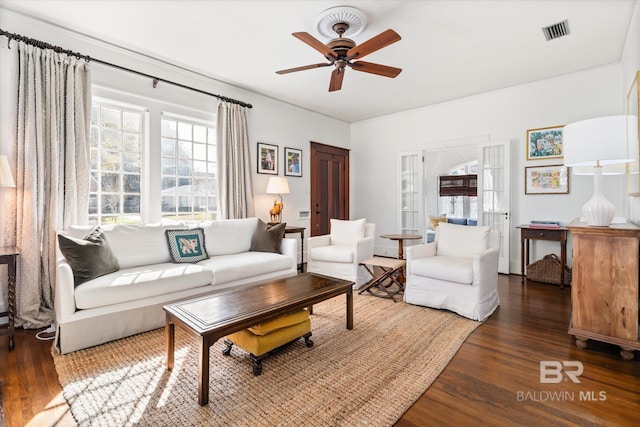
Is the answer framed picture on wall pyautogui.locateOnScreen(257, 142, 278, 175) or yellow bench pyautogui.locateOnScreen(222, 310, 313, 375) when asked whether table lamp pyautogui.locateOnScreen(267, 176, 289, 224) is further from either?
yellow bench pyautogui.locateOnScreen(222, 310, 313, 375)

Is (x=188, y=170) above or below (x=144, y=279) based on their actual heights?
above

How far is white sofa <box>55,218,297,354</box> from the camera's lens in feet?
7.55

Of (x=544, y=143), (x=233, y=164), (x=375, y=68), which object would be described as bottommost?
(x=233, y=164)

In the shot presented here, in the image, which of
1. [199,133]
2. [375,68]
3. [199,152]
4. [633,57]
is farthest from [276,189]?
[633,57]

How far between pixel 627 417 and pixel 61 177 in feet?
14.6

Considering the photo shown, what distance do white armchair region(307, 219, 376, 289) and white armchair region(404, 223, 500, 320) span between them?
2.52 ft

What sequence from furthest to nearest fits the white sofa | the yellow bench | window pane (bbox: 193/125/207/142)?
window pane (bbox: 193/125/207/142)
the white sofa
the yellow bench

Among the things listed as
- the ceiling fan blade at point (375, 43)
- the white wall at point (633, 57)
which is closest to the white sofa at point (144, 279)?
the ceiling fan blade at point (375, 43)

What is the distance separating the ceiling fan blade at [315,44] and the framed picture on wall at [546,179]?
11.6ft

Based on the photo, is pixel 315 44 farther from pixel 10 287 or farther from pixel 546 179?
pixel 546 179

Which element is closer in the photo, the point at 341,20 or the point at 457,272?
the point at 341,20

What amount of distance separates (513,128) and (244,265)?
4426 millimetres

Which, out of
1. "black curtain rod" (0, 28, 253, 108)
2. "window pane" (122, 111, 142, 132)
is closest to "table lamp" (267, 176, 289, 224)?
"black curtain rod" (0, 28, 253, 108)

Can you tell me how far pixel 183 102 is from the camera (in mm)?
4070
